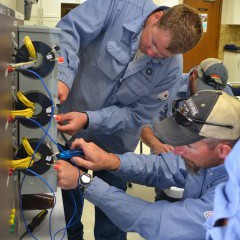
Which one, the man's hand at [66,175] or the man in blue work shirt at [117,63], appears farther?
the man in blue work shirt at [117,63]

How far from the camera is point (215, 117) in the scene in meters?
0.98

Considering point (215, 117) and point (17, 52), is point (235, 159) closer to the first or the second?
point (215, 117)

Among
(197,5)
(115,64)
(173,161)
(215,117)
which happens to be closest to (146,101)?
(115,64)

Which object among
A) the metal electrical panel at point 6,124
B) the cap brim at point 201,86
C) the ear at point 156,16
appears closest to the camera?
the metal electrical panel at point 6,124

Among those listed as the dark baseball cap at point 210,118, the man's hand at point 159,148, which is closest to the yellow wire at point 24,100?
the dark baseball cap at point 210,118

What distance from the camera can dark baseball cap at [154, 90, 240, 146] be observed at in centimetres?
99

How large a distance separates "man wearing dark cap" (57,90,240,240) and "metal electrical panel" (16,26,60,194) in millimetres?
87

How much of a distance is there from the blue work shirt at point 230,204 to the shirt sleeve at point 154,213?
16.0 inches

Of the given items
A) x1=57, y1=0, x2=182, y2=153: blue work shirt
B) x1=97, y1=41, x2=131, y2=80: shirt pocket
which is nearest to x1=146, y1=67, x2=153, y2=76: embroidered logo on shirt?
x1=57, y1=0, x2=182, y2=153: blue work shirt

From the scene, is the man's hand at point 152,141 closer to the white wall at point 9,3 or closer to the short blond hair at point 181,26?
the short blond hair at point 181,26

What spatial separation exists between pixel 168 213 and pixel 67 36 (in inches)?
31.0

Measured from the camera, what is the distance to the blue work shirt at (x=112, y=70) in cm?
146

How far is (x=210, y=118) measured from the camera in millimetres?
981

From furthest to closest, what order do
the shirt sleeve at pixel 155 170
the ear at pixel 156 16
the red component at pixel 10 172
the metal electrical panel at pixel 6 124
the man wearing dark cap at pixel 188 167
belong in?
the ear at pixel 156 16, the shirt sleeve at pixel 155 170, the man wearing dark cap at pixel 188 167, the red component at pixel 10 172, the metal electrical panel at pixel 6 124
